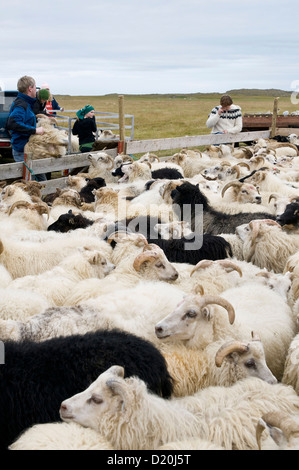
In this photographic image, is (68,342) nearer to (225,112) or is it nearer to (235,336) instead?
(235,336)

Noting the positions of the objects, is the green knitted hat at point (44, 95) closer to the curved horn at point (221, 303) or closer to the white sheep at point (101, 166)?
the white sheep at point (101, 166)

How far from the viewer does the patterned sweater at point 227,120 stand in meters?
14.2

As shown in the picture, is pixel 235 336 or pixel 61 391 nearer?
pixel 61 391

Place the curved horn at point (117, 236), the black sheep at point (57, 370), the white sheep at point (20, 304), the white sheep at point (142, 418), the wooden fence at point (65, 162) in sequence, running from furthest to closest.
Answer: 1. the wooden fence at point (65, 162)
2. the curved horn at point (117, 236)
3. the white sheep at point (20, 304)
4. the black sheep at point (57, 370)
5. the white sheep at point (142, 418)

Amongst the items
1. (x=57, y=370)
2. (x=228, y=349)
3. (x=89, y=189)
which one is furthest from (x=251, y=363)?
(x=89, y=189)

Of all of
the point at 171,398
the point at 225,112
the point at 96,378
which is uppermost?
the point at 225,112

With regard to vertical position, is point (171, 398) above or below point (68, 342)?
below

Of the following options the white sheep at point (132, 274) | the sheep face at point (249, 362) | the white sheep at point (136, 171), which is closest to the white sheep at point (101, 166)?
the white sheep at point (136, 171)

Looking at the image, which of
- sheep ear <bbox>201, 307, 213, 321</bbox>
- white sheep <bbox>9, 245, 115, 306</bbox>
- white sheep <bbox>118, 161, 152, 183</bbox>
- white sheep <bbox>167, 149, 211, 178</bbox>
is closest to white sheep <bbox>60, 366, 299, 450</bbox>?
sheep ear <bbox>201, 307, 213, 321</bbox>

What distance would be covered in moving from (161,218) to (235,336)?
3.57 meters

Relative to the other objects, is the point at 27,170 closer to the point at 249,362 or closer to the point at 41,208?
the point at 41,208

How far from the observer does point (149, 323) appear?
14.2ft

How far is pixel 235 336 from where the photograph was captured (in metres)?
4.16
